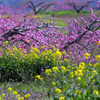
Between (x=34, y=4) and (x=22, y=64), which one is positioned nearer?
(x=22, y=64)

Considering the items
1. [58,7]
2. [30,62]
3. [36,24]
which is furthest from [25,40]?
[58,7]

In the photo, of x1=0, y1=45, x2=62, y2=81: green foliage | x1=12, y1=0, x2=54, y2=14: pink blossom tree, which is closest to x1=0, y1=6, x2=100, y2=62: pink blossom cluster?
x1=0, y1=45, x2=62, y2=81: green foliage

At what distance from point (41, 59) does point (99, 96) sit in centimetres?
334

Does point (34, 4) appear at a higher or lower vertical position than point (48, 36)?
higher

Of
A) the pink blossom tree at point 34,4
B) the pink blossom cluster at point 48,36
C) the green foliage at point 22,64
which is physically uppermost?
the pink blossom tree at point 34,4

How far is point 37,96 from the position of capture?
4453mm

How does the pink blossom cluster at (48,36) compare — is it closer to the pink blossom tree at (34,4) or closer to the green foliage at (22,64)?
the green foliage at (22,64)

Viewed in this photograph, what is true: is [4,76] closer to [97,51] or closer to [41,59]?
[41,59]

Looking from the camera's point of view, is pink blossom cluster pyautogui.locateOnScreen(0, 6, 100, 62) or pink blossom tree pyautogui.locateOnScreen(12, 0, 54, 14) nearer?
pink blossom cluster pyautogui.locateOnScreen(0, 6, 100, 62)

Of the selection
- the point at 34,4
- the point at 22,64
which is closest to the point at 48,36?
the point at 22,64

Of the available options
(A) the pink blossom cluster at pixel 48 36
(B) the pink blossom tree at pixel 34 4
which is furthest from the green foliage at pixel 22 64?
(B) the pink blossom tree at pixel 34 4

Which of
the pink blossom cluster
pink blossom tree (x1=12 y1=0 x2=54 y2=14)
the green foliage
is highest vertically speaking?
pink blossom tree (x1=12 y1=0 x2=54 y2=14)

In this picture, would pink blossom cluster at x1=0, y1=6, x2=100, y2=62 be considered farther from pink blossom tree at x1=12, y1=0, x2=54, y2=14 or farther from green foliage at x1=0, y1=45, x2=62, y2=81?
pink blossom tree at x1=12, y1=0, x2=54, y2=14

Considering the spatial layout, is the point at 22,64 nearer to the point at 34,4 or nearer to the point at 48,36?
the point at 48,36
